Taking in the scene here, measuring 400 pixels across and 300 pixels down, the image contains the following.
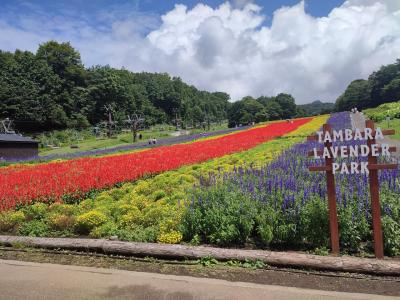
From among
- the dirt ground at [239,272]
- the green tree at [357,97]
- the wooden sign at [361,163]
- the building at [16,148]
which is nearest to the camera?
the dirt ground at [239,272]

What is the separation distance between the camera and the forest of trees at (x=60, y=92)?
67875 mm

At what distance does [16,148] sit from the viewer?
1276 inches

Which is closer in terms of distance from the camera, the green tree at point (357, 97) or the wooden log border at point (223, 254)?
the wooden log border at point (223, 254)

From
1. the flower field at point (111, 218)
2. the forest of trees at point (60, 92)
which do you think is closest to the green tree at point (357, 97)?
the forest of trees at point (60, 92)

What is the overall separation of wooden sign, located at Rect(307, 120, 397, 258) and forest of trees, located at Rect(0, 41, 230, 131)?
222 ft

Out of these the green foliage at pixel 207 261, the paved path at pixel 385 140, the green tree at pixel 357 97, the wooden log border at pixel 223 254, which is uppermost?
the green tree at pixel 357 97

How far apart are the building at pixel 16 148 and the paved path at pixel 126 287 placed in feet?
92.3

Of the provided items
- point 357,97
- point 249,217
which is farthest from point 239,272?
point 357,97

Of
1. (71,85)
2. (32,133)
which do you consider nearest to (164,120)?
(71,85)

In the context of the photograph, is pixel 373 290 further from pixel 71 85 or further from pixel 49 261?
pixel 71 85

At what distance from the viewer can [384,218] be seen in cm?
596

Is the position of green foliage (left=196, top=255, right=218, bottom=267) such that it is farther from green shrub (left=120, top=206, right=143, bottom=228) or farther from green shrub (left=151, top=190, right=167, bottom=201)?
green shrub (left=151, top=190, right=167, bottom=201)

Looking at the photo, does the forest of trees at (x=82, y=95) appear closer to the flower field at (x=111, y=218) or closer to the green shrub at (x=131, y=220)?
the flower field at (x=111, y=218)

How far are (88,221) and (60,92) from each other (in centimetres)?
7808
